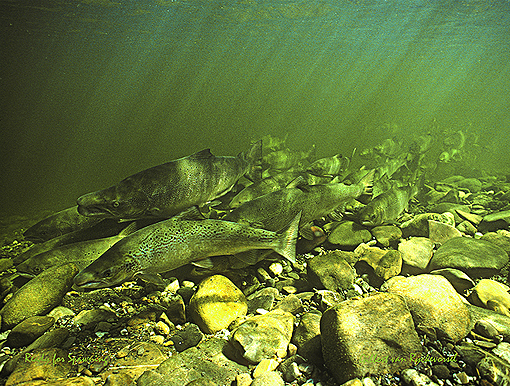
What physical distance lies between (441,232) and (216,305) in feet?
14.6

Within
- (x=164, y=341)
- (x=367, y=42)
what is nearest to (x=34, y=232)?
(x=164, y=341)

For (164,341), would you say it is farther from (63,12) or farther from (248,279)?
(63,12)

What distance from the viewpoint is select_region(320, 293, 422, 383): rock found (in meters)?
1.99

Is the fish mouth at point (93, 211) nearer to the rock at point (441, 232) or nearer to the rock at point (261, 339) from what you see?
the rock at point (261, 339)

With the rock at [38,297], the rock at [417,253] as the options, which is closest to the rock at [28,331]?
the rock at [38,297]

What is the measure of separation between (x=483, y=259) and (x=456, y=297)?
174 centimetres

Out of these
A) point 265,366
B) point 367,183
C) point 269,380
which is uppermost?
point 367,183

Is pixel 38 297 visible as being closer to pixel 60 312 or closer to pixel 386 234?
pixel 60 312

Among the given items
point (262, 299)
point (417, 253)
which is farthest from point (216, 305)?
point (417, 253)

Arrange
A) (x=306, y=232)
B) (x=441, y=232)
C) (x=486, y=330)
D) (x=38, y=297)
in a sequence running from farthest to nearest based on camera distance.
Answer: (x=441, y=232) → (x=306, y=232) → (x=38, y=297) → (x=486, y=330)

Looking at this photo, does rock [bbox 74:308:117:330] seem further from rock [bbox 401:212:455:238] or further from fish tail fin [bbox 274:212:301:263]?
rock [bbox 401:212:455:238]

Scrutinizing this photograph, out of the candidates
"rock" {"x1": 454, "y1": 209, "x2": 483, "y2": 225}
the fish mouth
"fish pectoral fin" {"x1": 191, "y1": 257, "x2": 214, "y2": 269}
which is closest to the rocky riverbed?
"fish pectoral fin" {"x1": 191, "y1": 257, "x2": 214, "y2": 269}

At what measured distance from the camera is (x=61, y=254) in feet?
12.9

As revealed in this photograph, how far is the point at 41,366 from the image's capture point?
220 cm
